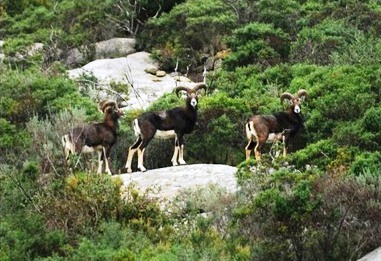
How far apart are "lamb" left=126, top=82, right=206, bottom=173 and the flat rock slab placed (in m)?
0.75

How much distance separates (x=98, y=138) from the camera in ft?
61.4

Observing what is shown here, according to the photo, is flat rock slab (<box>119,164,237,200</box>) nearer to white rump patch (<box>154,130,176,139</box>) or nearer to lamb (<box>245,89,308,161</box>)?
white rump patch (<box>154,130,176,139</box>)

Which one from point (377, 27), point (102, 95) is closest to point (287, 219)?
point (102, 95)

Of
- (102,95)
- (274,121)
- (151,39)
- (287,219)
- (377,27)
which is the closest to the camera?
(287,219)

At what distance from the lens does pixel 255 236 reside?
13281 mm

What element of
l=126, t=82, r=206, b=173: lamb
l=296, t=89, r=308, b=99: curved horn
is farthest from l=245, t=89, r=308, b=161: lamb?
l=126, t=82, r=206, b=173: lamb

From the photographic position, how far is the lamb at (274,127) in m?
19.2

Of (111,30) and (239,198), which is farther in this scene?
(111,30)

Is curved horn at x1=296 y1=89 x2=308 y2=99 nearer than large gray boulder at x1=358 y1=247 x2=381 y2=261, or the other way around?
large gray boulder at x1=358 y1=247 x2=381 y2=261

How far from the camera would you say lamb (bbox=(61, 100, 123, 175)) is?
59.4 feet

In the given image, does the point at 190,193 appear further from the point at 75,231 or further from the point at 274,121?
the point at 274,121

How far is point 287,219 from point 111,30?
25597mm

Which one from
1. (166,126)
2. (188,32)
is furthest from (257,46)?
Answer: (166,126)

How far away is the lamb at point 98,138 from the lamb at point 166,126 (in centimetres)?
48
